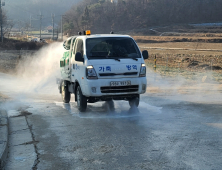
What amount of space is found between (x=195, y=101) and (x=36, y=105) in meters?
5.11

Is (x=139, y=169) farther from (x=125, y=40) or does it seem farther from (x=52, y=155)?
(x=125, y=40)

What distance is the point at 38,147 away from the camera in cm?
653

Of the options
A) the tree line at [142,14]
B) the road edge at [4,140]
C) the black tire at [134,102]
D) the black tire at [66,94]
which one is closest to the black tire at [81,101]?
the black tire at [134,102]

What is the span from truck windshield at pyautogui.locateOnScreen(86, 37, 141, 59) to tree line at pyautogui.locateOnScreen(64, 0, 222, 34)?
9526cm

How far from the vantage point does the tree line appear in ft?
365

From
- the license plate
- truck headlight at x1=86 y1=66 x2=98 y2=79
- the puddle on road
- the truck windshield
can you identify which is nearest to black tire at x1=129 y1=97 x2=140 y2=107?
the puddle on road

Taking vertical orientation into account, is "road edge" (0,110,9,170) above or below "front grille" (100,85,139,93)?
below

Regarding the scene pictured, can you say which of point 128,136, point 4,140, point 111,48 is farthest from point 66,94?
point 4,140

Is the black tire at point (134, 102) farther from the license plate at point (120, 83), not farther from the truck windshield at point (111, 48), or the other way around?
the truck windshield at point (111, 48)

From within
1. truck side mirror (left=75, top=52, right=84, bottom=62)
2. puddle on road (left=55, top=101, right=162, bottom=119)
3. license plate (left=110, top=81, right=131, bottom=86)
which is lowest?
puddle on road (left=55, top=101, right=162, bottom=119)

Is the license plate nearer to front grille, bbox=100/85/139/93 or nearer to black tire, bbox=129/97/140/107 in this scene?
front grille, bbox=100/85/139/93

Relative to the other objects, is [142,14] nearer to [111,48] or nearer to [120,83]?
[111,48]

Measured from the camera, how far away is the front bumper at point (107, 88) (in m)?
9.20

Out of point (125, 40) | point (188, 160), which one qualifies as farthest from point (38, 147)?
point (125, 40)
